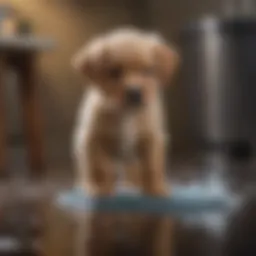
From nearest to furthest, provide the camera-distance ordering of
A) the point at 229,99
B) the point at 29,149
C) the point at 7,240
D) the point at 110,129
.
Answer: the point at 7,240
the point at 110,129
the point at 29,149
the point at 229,99

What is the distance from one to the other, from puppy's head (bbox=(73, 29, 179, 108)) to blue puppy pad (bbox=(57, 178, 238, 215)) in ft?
0.61

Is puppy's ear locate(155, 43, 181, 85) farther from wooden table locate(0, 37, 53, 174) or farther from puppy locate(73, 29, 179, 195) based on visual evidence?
wooden table locate(0, 37, 53, 174)

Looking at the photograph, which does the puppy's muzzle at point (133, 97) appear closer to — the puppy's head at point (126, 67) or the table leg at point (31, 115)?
the puppy's head at point (126, 67)

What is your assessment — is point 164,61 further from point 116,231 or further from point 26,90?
point 26,90

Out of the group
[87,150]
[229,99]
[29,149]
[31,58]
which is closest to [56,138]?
[29,149]

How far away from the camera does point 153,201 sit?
1742 mm

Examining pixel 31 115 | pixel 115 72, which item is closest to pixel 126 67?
pixel 115 72

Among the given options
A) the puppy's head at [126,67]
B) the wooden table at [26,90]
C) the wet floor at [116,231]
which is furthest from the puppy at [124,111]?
the wooden table at [26,90]

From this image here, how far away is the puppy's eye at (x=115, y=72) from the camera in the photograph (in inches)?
69.4

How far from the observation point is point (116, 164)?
1.79 m

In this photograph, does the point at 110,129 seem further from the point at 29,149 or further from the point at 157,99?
the point at 29,149

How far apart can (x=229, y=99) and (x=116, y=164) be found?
0.94m

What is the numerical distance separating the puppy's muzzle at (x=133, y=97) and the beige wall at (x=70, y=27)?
0.69ft

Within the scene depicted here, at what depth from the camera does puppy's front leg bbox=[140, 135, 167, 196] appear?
1.78 metres
